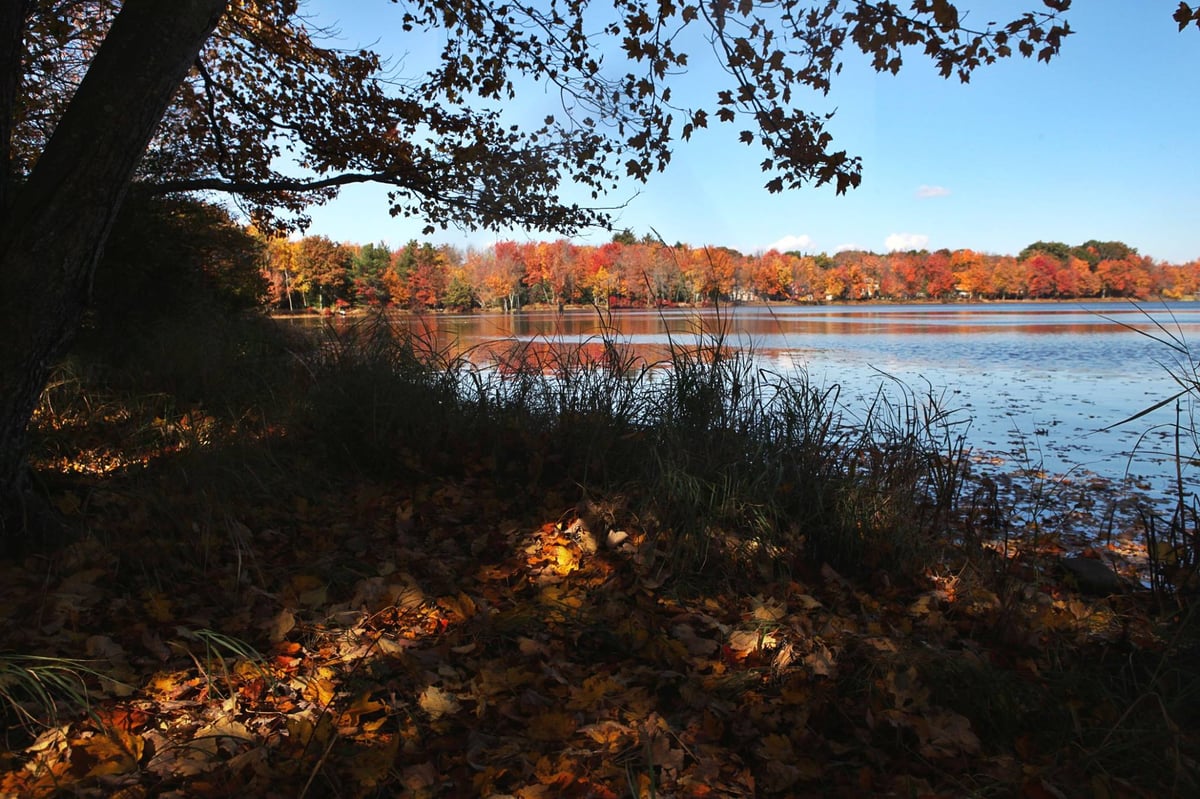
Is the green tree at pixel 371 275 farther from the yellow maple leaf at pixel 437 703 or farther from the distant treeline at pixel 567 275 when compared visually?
the yellow maple leaf at pixel 437 703

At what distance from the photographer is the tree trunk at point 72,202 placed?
3188mm

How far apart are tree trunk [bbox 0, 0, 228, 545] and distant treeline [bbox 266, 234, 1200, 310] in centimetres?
339

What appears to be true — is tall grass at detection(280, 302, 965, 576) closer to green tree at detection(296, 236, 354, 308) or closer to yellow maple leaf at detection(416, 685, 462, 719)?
yellow maple leaf at detection(416, 685, 462, 719)

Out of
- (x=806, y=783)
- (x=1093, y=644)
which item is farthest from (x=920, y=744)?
(x=1093, y=644)

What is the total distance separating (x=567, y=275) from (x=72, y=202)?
17.1ft

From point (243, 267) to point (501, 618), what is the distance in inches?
469

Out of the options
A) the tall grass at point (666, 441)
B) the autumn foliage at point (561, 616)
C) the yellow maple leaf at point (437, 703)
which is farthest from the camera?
the tall grass at point (666, 441)

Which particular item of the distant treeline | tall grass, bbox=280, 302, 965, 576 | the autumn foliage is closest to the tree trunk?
the autumn foliage

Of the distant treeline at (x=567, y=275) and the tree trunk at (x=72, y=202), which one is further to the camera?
the distant treeline at (x=567, y=275)

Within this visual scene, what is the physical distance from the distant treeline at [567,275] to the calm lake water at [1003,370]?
31 cm

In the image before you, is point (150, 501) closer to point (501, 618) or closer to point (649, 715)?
point (501, 618)

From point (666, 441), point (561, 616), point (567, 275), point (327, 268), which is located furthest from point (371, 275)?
point (561, 616)

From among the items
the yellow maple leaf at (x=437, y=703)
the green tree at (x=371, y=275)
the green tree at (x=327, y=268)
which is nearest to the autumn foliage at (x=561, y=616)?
the yellow maple leaf at (x=437, y=703)

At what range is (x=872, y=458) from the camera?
4.94 m
